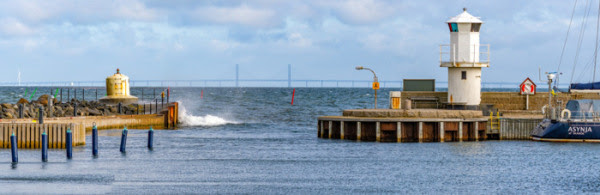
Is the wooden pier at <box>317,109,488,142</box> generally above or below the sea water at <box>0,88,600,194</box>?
above

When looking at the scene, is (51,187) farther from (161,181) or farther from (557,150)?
(557,150)

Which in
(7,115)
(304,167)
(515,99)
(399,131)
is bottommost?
(304,167)

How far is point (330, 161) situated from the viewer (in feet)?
125

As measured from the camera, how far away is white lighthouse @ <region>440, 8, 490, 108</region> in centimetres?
5006

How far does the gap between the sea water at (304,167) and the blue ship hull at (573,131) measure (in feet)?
1.59

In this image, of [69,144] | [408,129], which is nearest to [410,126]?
[408,129]

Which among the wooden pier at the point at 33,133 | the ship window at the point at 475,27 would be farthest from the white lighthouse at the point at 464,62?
the wooden pier at the point at 33,133

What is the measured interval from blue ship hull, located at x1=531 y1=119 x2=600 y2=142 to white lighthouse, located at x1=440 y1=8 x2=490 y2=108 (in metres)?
5.62

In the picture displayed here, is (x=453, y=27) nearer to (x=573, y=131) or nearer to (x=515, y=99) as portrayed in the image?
(x=515, y=99)

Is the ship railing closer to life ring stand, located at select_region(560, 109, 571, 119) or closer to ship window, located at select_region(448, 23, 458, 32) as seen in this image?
life ring stand, located at select_region(560, 109, 571, 119)

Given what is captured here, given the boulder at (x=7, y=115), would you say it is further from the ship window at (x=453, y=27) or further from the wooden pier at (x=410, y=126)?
the ship window at (x=453, y=27)

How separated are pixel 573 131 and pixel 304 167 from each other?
1755 centimetres

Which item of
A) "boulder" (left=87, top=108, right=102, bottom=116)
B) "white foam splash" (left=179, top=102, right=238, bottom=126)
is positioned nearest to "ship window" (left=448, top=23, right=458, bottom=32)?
"boulder" (left=87, top=108, right=102, bottom=116)

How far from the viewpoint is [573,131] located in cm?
4609
